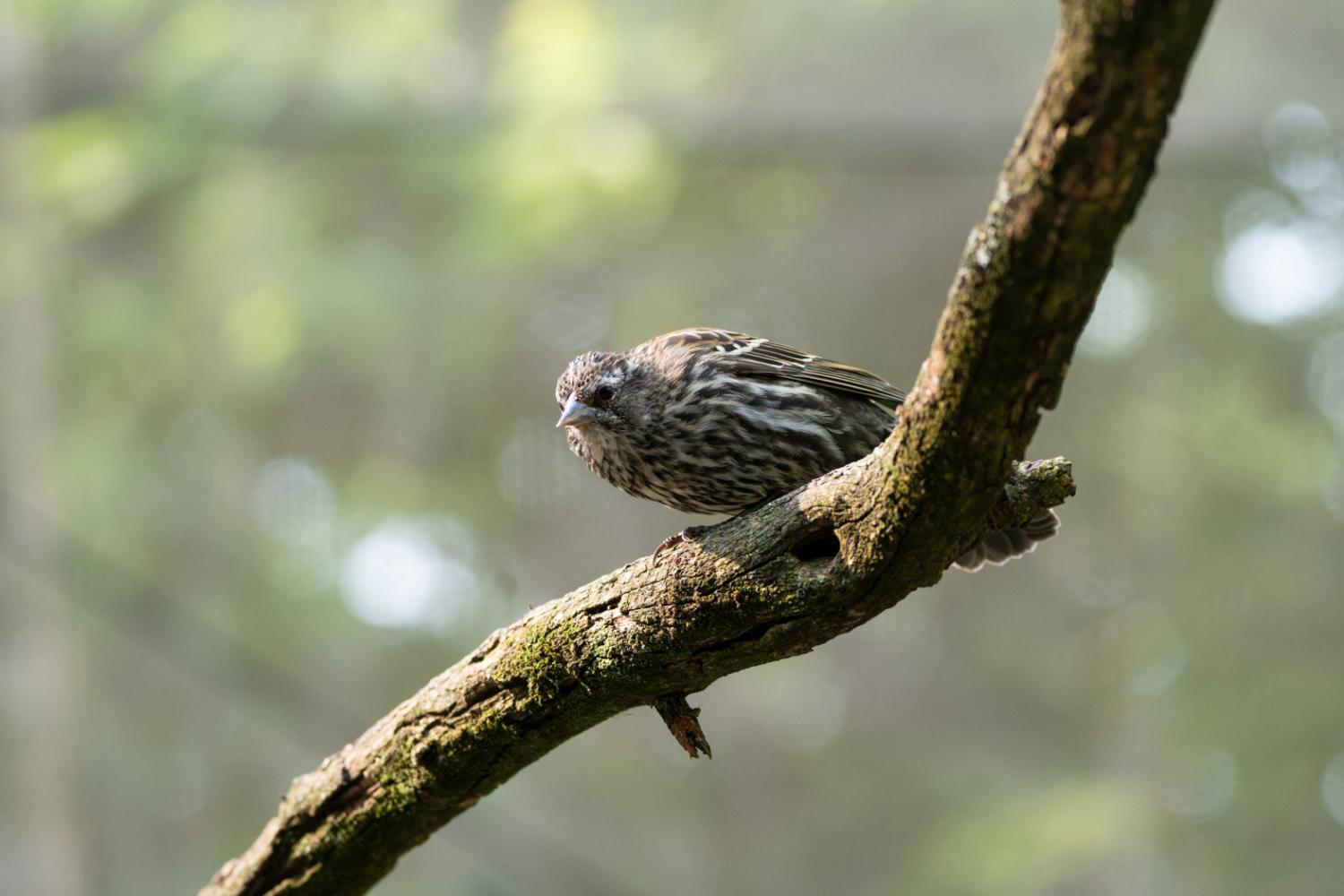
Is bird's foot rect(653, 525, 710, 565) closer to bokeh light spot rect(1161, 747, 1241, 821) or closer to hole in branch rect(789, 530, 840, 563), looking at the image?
hole in branch rect(789, 530, 840, 563)

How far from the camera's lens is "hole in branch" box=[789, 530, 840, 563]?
2.28 m

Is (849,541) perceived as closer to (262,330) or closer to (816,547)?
(816,547)

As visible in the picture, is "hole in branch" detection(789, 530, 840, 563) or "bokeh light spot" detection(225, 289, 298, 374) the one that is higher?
"bokeh light spot" detection(225, 289, 298, 374)

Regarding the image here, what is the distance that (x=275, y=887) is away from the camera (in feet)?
10.5

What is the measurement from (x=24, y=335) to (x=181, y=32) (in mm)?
1992

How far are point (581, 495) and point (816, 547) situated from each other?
4.63 m

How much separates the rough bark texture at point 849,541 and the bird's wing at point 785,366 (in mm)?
1217

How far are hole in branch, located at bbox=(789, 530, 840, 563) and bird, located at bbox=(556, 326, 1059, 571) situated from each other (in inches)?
44.6

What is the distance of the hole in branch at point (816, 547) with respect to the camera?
228 cm

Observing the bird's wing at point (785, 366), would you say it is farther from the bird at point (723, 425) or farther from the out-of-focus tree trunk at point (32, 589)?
the out-of-focus tree trunk at point (32, 589)

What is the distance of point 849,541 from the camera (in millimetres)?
2162

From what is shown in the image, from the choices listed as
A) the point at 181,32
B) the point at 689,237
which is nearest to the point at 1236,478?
the point at 689,237

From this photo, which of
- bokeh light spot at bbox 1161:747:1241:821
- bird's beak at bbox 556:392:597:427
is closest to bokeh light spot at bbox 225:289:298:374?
bird's beak at bbox 556:392:597:427

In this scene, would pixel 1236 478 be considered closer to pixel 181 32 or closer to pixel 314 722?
pixel 314 722
